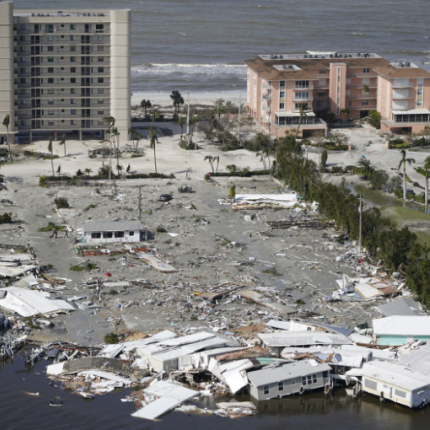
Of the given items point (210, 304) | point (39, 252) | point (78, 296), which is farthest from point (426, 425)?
point (39, 252)

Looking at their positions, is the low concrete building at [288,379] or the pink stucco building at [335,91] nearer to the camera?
the low concrete building at [288,379]

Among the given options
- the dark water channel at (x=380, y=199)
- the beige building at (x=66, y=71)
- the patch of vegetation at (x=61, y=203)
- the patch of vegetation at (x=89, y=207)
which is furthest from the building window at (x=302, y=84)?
the patch of vegetation at (x=61, y=203)

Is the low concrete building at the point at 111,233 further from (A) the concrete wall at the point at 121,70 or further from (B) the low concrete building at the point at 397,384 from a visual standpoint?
(A) the concrete wall at the point at 121,70

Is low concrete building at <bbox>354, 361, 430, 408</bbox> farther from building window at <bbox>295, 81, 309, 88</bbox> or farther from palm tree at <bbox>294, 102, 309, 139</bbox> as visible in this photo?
building window at <bbox>295, 81, 309, 88</bbox>

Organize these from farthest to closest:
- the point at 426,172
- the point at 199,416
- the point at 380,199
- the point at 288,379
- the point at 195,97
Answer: the point at 195,97 → the point at 380,199 → the point at 426,172 → the point at 288,379 → the point at 199,416

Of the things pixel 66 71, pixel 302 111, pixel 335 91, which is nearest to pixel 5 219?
pixel 66 71

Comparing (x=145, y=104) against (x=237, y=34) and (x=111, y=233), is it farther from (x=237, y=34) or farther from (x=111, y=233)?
(x=237, y=34)
